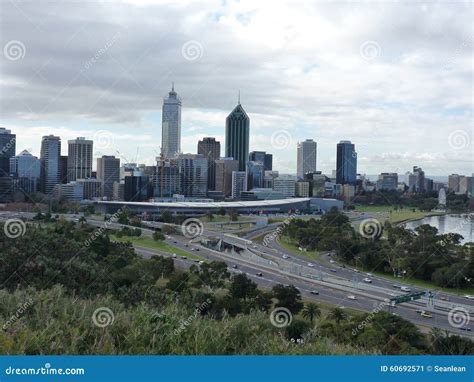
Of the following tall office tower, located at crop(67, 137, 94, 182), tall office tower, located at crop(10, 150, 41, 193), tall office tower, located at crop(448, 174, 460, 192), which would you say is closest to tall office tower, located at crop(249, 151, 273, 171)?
tall office tower, located at crop(67, 137, 94, 182)

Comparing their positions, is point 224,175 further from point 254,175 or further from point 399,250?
point 399,250

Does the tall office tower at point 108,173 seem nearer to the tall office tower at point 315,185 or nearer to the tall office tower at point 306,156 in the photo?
the tall office tower at point 306,156

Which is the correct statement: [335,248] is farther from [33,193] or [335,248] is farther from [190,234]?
[33,193]

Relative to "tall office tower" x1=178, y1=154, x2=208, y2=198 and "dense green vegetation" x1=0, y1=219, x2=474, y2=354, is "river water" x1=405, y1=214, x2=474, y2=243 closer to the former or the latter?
"tall office tower" x1=178, y1=154, x2=208, y2=198

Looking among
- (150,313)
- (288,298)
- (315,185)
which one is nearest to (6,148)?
(288,298)

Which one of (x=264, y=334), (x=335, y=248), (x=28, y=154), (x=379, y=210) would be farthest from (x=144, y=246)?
(x=379, y=210)

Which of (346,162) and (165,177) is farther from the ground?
(346,162)
